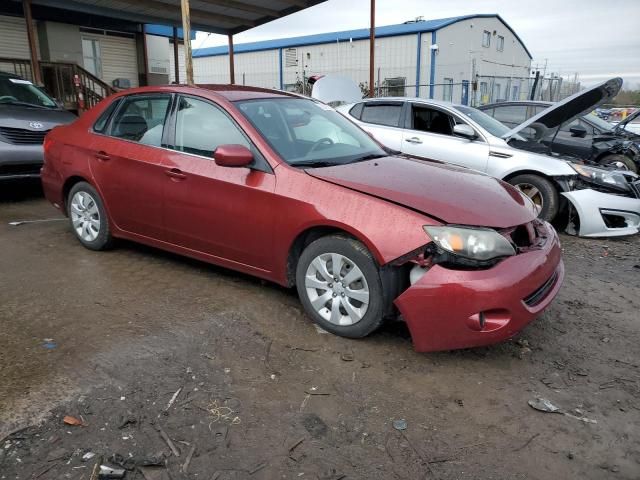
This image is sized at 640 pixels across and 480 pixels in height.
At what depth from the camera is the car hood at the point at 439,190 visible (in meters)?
3.26

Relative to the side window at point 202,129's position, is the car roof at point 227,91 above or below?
above

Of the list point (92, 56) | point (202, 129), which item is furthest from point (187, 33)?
point (92, 56)

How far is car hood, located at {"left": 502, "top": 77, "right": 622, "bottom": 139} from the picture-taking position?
626 cm

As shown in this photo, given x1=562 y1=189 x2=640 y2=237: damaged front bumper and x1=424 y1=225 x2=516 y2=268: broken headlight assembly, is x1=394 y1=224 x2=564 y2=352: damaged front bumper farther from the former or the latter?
x1=562 y1=189 x2=640 y2=237: damaged front bumper

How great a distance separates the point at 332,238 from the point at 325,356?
2.47ft

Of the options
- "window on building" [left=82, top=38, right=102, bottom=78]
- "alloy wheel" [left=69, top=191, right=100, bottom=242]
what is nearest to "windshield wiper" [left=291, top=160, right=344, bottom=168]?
"alloy wheel" [left=69, top=191, right=100, bottom=242]

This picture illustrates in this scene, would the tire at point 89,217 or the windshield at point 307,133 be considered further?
the tire at point 89,217

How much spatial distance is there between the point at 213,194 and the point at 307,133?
0.90 meters

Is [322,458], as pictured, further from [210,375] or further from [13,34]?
[13,34]

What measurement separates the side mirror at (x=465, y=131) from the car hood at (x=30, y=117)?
556 cm

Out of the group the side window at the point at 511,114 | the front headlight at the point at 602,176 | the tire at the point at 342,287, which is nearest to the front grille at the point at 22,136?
the tire at the point at 342,287

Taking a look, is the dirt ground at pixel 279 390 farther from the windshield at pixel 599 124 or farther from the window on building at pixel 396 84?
the window on building at pixel 396 84

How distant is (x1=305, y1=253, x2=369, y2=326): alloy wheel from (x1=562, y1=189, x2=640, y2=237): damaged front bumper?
156 inches

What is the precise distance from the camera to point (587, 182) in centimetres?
638
